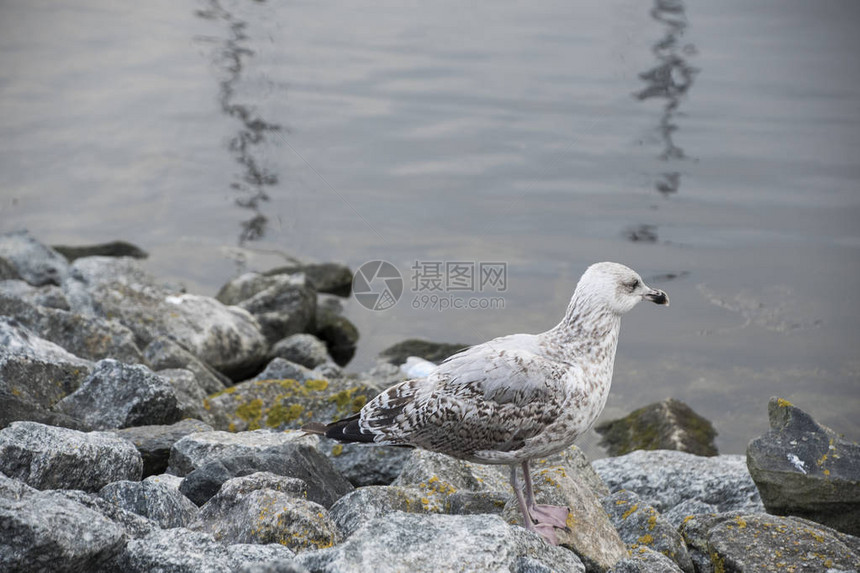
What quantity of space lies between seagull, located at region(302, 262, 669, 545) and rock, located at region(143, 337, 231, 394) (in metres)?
2.86

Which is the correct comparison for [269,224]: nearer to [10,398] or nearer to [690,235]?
[690,235]

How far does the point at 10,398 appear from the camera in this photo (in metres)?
5.08

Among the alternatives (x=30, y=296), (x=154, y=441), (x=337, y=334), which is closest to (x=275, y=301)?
(x=337, y=334)

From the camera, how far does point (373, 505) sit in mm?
4520

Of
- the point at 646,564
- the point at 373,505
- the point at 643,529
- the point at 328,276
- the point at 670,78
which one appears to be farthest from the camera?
the point at 670,78

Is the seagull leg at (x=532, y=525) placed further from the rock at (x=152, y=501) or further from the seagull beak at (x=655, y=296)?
the rock at (x=152, y=501)

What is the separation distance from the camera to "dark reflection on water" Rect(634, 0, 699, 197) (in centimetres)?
1365

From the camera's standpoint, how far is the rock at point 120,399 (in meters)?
5.68

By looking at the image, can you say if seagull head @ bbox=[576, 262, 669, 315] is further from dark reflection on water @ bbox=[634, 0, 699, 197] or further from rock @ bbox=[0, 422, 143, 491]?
dark reflection on water @ bbox=[634, 0, 699, 197]

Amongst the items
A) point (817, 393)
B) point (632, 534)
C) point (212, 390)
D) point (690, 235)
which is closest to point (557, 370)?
point (632, 534)

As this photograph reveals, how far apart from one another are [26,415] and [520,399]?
2807mm

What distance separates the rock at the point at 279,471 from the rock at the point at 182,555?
990 millimetres

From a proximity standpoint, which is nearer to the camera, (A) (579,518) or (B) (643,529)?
(A) (579,518)

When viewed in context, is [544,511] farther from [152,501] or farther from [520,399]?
[152,501]
